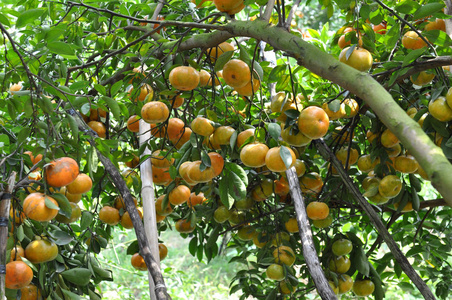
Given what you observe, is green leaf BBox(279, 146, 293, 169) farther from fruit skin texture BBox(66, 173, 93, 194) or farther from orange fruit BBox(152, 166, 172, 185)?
orange fruit BBox(152, 166, 172, 185)

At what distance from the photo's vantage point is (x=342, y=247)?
1.83 metres

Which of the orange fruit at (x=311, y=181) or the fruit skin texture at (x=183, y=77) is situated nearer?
the fruit skin texture at (x=183, y=77)

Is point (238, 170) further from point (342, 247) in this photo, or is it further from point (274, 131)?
point (342, 247)

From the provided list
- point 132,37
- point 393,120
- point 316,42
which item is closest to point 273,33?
point 393,120

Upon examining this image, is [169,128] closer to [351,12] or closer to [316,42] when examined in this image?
[351,12]

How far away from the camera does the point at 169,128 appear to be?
1645mm

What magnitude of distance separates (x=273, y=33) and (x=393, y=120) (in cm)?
43

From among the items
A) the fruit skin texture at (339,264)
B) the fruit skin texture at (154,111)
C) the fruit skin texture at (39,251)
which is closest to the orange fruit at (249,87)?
the fruit skin texture at (154,111)

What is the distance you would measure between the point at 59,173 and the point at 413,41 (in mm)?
1161

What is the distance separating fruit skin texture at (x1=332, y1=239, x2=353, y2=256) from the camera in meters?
1.83

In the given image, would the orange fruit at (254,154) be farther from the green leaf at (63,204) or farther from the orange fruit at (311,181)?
the orange fruit at (311,181)

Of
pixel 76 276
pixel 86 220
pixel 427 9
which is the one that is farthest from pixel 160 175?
pixel 427 9

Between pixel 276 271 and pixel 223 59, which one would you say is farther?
pixel 276 271

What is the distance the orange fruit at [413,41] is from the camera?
1546mm
